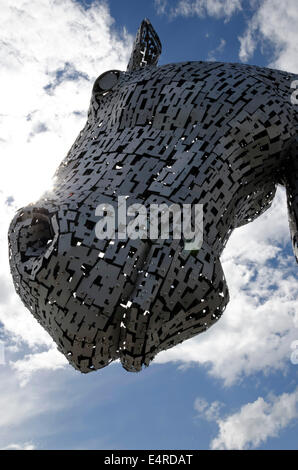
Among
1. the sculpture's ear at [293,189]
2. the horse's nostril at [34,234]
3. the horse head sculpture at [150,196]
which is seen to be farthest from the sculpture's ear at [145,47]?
the horse's nostril at [34,234]

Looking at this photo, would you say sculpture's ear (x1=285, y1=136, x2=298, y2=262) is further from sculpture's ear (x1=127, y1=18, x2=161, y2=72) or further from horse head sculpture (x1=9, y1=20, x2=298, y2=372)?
sculpture's ear (x1=127, y1=18, x2=161, y2=72)

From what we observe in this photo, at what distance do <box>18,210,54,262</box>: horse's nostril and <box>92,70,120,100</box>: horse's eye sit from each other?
182 centimetres

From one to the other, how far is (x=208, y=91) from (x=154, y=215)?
50.6 inches

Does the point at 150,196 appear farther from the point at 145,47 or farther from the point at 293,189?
the point at 145,47

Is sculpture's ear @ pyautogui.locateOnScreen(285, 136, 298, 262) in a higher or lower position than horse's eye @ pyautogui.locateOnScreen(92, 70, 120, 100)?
lower

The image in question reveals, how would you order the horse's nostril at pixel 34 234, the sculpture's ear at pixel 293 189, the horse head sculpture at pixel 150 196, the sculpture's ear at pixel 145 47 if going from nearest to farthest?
1. the horse head sculpture at pixel 150 196
2. the horse's nostril at pixel 34 234
3. the sculpture's ear at pixel 293 189
4. the sculpture's ear at pixel 145 47

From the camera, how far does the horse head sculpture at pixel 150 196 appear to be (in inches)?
105

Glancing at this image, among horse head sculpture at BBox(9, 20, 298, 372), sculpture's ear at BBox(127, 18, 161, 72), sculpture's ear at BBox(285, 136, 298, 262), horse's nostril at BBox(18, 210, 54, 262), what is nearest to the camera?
horse head sculpture at BBox(9, 20, 298, 372)

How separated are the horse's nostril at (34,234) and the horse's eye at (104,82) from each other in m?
1.82

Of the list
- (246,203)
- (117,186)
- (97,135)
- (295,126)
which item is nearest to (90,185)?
(117,186)

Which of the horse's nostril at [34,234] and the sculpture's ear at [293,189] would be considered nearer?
the horse's nostril at [34,234]

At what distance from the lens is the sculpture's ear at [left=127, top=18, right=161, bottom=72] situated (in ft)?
15.9

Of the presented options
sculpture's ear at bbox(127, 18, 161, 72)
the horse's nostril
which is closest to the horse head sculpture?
the horse's nostril

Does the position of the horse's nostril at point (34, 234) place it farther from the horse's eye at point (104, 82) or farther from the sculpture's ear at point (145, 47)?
the sculpture's ear at point (145, 47)
